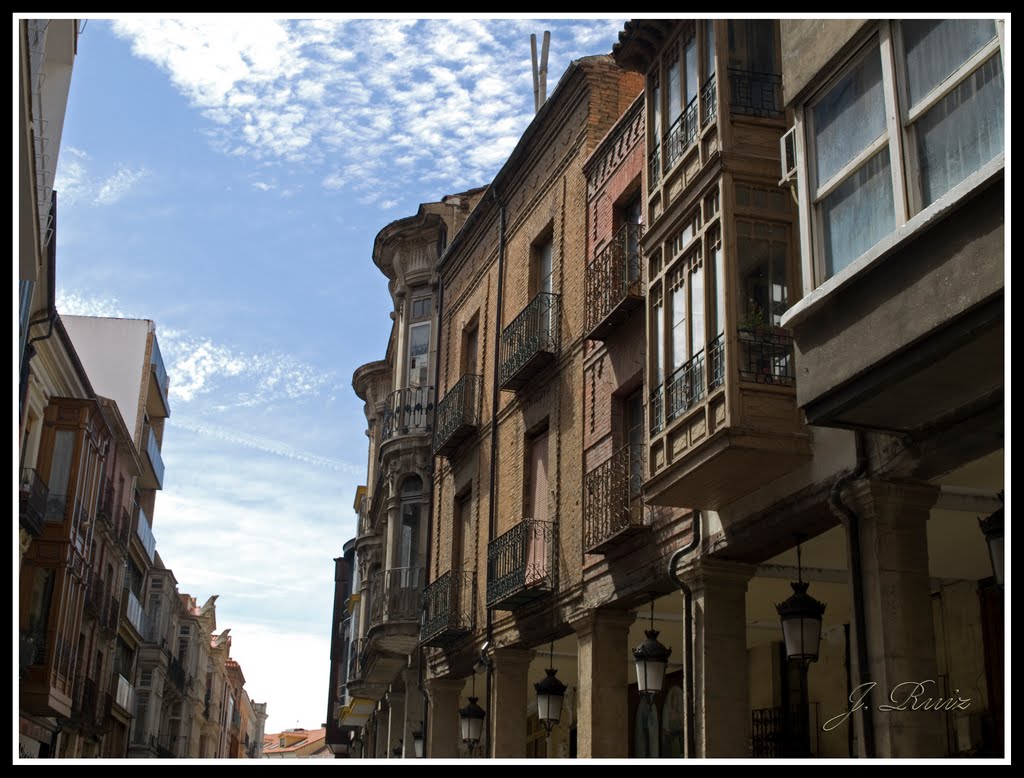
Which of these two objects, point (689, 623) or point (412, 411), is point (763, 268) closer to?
point (689, 623)

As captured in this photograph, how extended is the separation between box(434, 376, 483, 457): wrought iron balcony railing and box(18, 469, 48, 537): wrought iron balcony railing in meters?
9.94

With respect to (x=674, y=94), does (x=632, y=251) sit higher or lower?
lower

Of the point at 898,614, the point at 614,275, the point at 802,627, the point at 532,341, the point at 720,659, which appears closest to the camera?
the point at 898,614

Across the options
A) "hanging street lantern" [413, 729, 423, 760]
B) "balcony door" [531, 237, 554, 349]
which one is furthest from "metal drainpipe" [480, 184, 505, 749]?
"hanging street lantern" [413, 729, 423, 760]

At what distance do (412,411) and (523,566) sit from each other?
867cm

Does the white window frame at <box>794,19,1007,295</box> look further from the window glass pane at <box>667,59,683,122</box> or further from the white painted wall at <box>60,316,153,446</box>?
the white painted wall at <box>60,316,153,446</box>

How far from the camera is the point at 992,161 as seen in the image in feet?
24.2

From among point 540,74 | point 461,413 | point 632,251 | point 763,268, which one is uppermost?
point 540,74

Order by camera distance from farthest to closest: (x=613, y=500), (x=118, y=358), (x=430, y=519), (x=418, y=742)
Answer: (x=118, y=358) < (x=430, y=519) < (x=418, y=742) < (x=613, y=500)

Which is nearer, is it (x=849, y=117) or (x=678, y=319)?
(x=849, y=117)

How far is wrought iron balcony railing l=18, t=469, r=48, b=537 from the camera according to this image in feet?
85.5

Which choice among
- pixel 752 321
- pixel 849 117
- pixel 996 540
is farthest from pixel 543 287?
pixel 996 540

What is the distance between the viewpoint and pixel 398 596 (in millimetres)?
23500

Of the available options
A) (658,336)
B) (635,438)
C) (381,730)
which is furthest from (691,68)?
(381,730)
